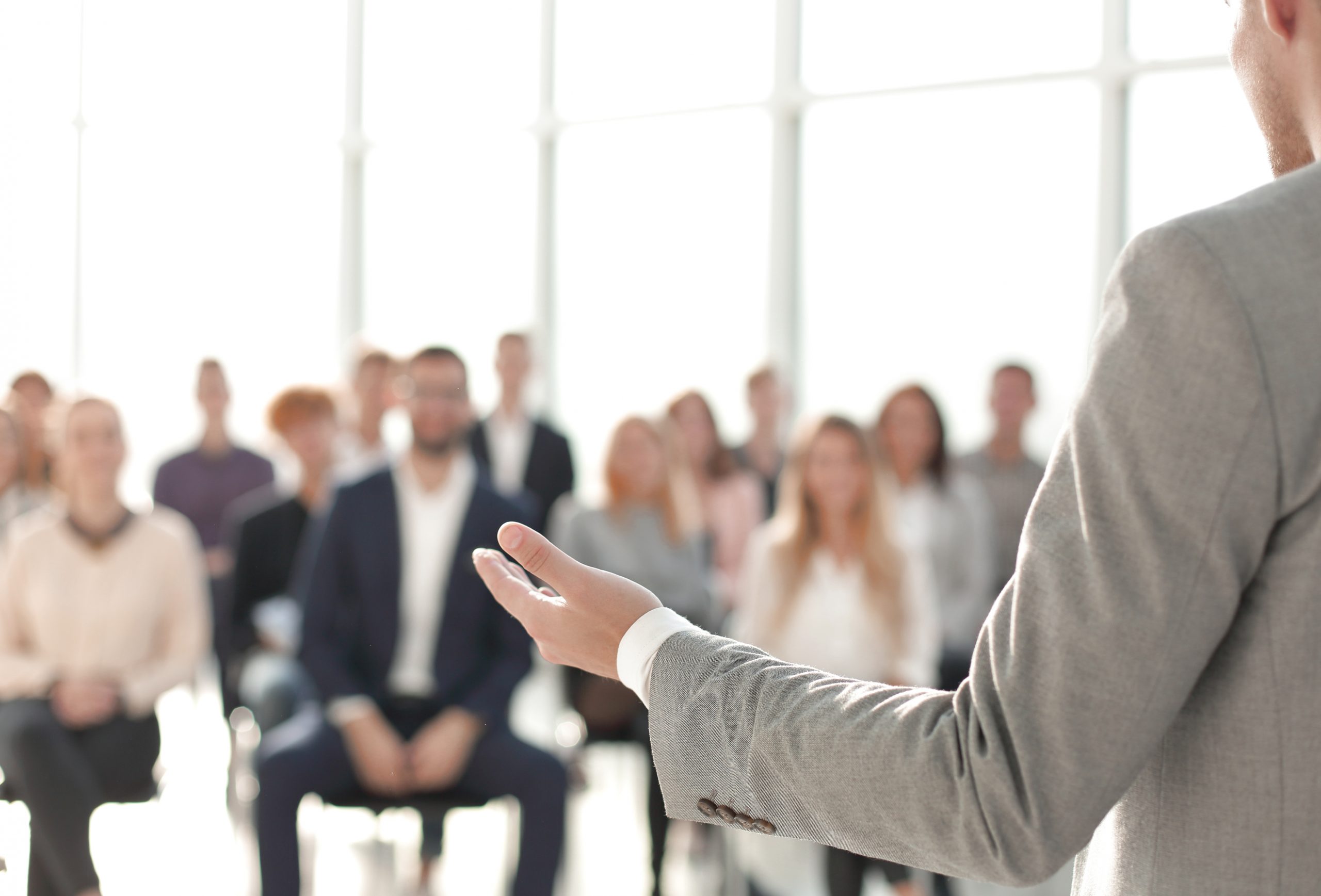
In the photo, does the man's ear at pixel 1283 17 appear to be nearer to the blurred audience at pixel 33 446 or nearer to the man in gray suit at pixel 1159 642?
the man in gray suit at pixel 1159 642

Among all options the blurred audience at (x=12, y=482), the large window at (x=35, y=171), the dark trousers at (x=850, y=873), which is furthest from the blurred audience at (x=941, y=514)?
the large window at (x=35, y=171)

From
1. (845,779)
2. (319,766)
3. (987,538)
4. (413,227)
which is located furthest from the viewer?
(413,227)

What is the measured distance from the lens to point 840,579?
310 centimetres

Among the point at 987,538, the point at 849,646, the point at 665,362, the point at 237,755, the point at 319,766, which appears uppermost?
the point at 665,362

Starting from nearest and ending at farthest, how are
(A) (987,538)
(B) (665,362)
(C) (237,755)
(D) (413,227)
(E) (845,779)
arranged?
1. (E) (845,779)
2. (A) (987,538)
3. (C) (237,755)
4. (B) (665,362)
5. (D) (413,227)

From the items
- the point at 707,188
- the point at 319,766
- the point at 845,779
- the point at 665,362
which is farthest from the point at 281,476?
the point at 845,779

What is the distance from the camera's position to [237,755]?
4.01m

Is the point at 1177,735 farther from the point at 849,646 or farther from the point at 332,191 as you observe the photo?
the point at 332,191

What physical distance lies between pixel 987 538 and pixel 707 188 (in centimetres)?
264

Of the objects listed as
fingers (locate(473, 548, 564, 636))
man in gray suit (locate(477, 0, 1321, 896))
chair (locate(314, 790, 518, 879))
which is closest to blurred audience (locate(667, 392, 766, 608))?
chair (locate(314, 790, 518, 879))

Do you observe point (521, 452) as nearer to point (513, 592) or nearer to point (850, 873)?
point (850, 873)

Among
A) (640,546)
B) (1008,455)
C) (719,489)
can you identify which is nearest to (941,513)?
(1008,455)

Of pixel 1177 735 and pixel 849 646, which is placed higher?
pixel 1177 735

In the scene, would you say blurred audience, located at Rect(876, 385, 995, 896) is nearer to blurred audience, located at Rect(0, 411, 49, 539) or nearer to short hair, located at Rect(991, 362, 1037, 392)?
short hair, located at Rect(991, 362, 1037, 392)
